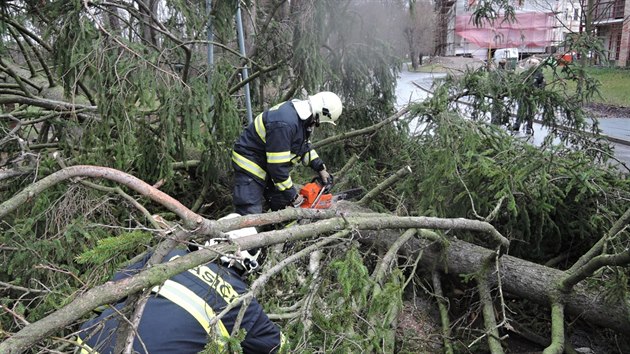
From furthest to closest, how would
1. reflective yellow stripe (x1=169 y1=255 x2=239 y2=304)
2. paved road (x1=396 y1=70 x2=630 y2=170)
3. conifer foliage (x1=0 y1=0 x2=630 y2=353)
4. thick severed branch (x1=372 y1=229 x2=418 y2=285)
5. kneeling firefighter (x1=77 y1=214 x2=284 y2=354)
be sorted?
paved road (x1=396 y1=70 x2=630 y2=170), thick severed branch (x1=372 y1=229 x2=418 y2=285), conifer foliage (x1=0 y1=0 x2=630 y2=353), reflective yellow stripe (x1=169 y1=255 x2=239 y2=304), kneeling firefighter (x1=77 y1=214 x2=284 y2=354)

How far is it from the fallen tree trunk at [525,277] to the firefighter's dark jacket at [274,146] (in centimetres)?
84

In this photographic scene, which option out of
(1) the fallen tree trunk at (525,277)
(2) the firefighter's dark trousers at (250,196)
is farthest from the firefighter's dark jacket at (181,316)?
(2) the firefighter's dark trousers at (250,196)

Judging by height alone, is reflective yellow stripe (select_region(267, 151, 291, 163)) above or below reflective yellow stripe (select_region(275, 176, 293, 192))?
above

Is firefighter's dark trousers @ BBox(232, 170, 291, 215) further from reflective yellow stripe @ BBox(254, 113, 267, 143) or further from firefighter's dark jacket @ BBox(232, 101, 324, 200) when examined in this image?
reflective yellow stripe @ BBox(254, 113, 267, 143)

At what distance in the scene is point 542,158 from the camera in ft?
11.4

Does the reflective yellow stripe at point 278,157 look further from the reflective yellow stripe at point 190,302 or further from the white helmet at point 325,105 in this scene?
the reflective yellow stripe at point 190,302

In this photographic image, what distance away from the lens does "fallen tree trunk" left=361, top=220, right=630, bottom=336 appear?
8.89 feet

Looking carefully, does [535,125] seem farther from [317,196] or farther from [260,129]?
[260,129]

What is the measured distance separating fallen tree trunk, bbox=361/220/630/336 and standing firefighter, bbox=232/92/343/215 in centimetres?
84

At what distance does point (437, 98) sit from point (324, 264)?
2166 mm

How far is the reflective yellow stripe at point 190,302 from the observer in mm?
1532

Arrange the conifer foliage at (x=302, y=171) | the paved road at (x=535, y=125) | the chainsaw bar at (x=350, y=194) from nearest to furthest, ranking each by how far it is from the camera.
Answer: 1. the conifer foliage at (x=302, y=171)
2. the chainsaw bar at (x=350, y=194)
3. the paved road at (x=535, y=125)

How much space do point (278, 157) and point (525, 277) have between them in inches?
75.0

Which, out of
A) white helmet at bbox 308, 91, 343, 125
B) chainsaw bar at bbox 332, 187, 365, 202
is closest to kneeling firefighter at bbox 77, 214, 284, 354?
white helmet at bbox 308, 91, 343, 125
